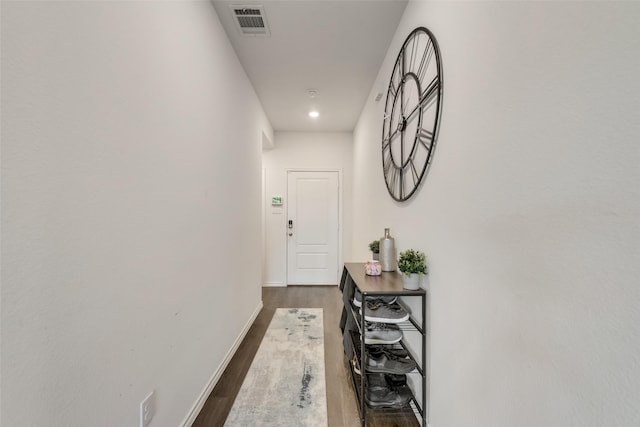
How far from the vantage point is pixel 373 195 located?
2734 mm

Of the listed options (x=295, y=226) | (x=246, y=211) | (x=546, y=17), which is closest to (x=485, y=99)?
(x=546, y=17)

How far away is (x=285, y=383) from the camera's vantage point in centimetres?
189

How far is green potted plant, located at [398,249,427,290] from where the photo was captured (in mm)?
1419

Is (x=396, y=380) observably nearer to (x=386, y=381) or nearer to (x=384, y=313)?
(x=386, y=381)

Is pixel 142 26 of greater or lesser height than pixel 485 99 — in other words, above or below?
above

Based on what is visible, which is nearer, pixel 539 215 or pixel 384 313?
pixel 539 215

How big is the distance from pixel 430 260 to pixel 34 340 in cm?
148

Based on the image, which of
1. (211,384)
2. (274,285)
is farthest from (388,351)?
(274,285)

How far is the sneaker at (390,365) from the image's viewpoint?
1.48 m

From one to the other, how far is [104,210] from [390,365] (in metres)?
1.53

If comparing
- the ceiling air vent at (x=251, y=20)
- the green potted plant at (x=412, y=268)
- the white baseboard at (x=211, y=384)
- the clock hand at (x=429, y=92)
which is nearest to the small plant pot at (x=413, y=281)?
the green potted plant at (x=412, y=268)

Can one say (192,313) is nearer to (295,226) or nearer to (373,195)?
(373,195)

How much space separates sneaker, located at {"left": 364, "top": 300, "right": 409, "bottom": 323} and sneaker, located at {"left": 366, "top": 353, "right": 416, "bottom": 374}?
25 centimetres

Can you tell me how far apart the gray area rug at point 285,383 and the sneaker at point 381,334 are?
0.54 meters
